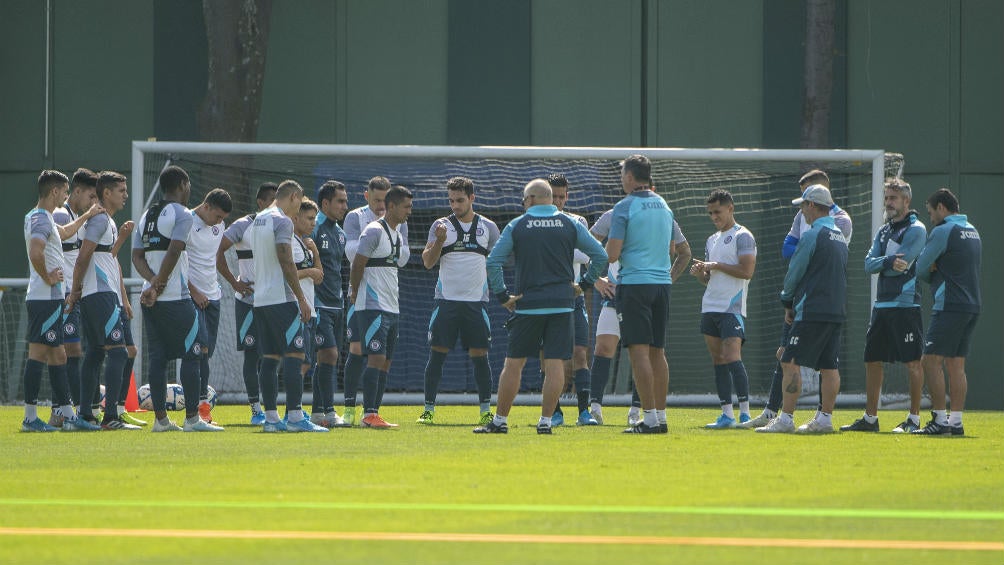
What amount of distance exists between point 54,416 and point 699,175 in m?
9.93

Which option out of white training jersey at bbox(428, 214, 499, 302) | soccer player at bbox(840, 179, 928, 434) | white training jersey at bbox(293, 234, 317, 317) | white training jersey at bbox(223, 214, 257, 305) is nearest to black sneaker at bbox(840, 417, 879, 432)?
soccer player at bbox(840, 179, 928, 434)

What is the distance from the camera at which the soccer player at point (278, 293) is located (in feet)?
39.5

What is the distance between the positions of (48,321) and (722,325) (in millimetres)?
5968

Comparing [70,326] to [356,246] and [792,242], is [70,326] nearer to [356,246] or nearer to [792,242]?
[356,246]

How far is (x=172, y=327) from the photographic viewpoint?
12.4 meters

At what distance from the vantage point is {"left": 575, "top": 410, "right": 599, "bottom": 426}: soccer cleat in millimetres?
13750

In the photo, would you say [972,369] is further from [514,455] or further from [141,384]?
[514,455]

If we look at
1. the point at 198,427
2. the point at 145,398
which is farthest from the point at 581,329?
the point at 145,398

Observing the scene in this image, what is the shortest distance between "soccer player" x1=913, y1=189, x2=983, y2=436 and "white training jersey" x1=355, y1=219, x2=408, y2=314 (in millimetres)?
4591

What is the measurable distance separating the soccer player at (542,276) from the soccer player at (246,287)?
2.77m

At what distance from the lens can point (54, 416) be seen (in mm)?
13086

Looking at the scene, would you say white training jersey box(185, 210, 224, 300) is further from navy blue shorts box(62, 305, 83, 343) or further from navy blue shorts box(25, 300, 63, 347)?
navy blue shorts box(25, 300, 63, 347)

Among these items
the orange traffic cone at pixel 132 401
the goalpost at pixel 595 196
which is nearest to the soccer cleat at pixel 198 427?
the orange traffic cone at pixel 132 401

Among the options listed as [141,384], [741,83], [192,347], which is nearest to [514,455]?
[192,347]
